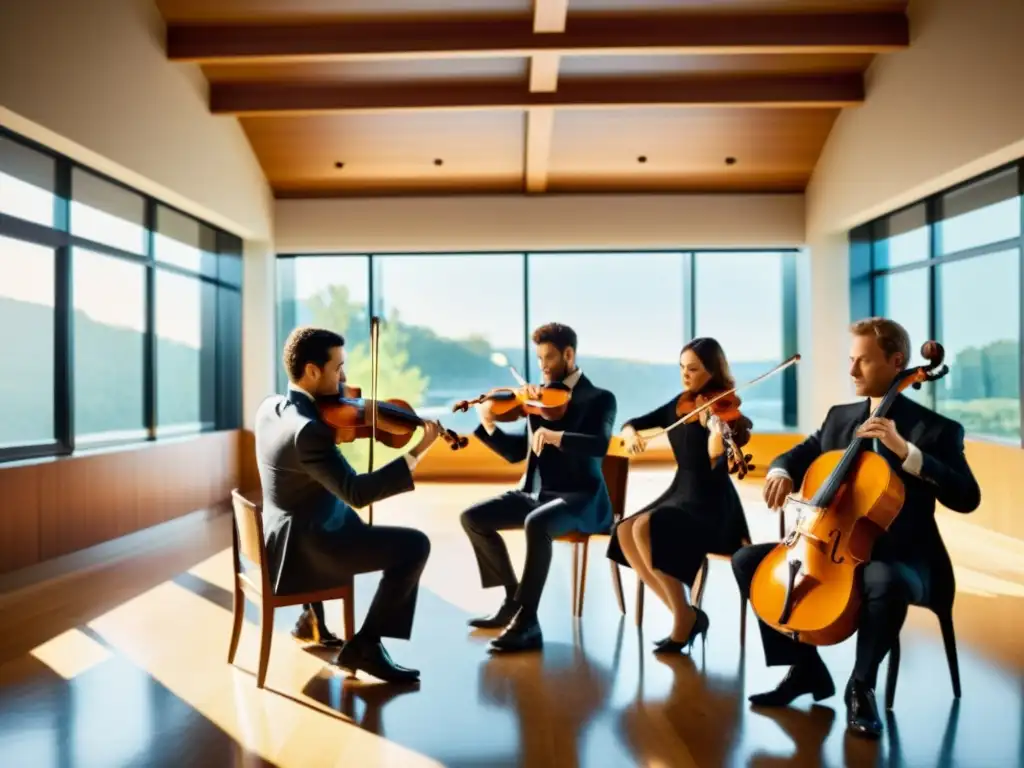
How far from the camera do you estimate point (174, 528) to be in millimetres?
6195

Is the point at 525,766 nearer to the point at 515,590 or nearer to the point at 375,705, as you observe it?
the point at 375,705

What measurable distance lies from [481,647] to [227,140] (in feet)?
17.3

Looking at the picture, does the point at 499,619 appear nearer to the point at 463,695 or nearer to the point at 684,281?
the point at 463,695

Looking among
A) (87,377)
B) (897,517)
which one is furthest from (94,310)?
(897,517)

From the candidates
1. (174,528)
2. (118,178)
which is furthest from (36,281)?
(174,528)

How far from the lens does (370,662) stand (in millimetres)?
2930

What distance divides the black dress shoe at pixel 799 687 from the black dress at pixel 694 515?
0.53 m

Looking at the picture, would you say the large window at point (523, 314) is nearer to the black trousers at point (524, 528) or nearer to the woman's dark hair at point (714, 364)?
the black trousers at point (524, 528)

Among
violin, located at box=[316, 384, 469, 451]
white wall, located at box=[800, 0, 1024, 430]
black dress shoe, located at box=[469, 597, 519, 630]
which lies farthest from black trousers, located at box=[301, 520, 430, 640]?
white wall, located at box=[800, 0, 1024, 430]

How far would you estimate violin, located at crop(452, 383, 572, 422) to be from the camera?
3641 mm

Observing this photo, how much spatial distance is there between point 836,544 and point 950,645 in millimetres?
595

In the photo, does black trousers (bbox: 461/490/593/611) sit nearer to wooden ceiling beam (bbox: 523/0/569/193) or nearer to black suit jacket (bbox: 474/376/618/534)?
black suit jacket (bbox: 474/376/618/534)

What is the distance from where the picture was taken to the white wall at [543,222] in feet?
28.1

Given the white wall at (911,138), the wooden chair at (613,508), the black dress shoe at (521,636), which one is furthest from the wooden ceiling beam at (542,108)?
the black dress shoe at (521,636)
